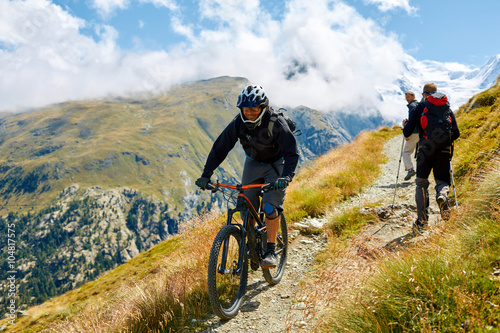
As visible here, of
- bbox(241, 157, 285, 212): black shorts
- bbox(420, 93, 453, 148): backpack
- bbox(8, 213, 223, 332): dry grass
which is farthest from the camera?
bbox(420, 93, 453, 148): backpack

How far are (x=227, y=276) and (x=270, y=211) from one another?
159 centimetres

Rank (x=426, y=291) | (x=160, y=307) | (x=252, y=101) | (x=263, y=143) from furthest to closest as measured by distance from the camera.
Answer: (x=263, y=143), (x=252, y=101), (x=160, y=307), (x=426, y=291)

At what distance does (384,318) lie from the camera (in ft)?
10.0

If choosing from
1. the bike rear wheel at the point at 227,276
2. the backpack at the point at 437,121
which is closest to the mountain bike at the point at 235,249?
the bike rear wheel at the point at 227,276

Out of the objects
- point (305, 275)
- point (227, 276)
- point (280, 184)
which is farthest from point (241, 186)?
point (305, 275)

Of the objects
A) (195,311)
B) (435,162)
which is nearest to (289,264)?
(195,311)

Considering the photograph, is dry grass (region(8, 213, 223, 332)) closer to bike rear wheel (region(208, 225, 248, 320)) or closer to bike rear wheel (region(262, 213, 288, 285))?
bike rear wheel (region(208, 225, 248, 320))

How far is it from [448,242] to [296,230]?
17.4 ft

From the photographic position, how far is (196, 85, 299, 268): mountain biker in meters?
5.52

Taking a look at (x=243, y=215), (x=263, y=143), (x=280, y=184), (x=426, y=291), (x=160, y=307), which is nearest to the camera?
(x=426, y=291)

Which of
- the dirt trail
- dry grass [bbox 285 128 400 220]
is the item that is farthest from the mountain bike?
dry grass [bbox 285 128 400 220]

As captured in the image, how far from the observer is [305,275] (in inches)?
266

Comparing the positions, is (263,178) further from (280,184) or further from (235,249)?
(235,249)

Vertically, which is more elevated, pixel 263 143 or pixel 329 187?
pixel 263 143
